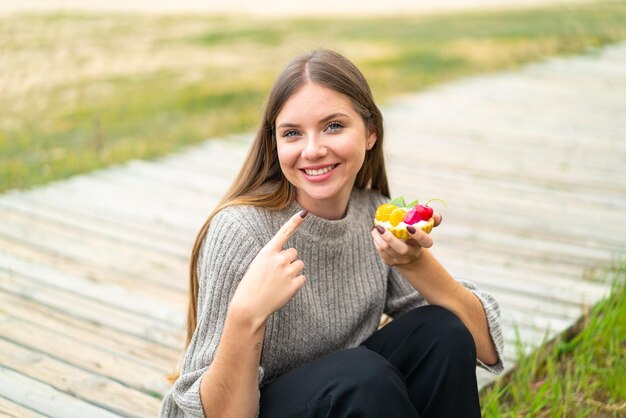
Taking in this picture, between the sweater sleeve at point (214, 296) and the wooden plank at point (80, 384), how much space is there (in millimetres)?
687

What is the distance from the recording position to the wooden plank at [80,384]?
9.35 feet

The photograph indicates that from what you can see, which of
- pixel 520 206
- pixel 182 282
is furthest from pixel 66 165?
pixel 520 206

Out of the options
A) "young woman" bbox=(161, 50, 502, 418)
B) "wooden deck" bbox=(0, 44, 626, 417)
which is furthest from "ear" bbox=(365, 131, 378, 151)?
"wooden deck" bbox=(0, 44, 626, 417)

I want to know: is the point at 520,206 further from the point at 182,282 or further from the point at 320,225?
the point at 320,225

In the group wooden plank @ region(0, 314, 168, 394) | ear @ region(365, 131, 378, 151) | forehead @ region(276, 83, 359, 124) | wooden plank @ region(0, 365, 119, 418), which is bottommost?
wooden plank @ region(0, 314, 168, 394)

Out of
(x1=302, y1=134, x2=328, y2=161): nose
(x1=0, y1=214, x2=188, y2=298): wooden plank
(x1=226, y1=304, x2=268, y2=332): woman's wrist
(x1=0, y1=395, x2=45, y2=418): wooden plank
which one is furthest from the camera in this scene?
(x1=0, y1=214, x2=188, y2=298): wooden plank

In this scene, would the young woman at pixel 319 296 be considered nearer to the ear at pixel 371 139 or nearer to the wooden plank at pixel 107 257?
the ear at pixel 371 139

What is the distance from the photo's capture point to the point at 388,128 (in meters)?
6.73

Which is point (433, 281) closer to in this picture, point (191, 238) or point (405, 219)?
point (405, 219)

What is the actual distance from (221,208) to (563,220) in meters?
2.92

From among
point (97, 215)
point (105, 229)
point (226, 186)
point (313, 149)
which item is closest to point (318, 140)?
point (313, 149)

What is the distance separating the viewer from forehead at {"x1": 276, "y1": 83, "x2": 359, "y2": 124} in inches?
90.0

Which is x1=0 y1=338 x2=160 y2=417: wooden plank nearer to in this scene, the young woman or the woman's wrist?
the young woman

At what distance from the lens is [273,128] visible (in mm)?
2396
